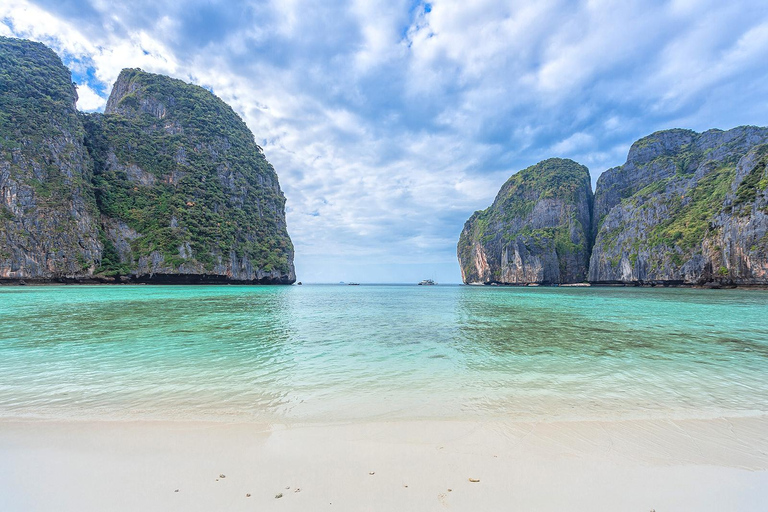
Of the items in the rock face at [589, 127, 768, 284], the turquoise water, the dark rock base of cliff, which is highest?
the rock face at [589, 127, 768, 284]

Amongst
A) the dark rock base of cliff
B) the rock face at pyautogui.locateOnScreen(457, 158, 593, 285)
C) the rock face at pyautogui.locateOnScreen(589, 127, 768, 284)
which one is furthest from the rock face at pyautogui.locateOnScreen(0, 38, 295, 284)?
the rock face at pyautogui.locateOnScreen(589, 127, 768, 284)

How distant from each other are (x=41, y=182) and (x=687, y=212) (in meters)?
143

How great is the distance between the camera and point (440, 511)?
2.62 metres

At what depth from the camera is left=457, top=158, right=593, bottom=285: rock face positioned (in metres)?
115

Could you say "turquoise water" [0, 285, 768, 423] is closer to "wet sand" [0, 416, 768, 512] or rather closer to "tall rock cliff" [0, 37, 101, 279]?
"wet sand" [0, 416, 768, 512]

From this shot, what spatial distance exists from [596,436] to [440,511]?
3.05 metres

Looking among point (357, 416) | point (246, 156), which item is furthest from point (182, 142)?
point (357, 416)

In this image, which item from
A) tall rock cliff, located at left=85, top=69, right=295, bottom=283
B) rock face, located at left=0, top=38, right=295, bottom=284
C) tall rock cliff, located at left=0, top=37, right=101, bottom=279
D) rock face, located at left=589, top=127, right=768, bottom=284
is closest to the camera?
tall rock cliff, located at left=0, top=37, right=101, bottom=279

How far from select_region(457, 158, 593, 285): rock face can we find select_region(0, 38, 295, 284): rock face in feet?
281

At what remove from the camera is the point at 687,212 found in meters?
77.4

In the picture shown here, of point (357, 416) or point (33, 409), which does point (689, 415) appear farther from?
point (33, 409)

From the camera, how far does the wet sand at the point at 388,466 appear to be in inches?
109

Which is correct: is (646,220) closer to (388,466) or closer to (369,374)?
(369,374)

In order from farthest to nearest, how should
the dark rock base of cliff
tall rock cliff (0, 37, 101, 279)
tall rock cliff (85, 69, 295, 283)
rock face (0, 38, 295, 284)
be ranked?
tall rock cliff (85, 69, 295, 283), rock face (0, 38, 295, 284), the dark rock base of cliff, tall rock cliff (0, 37, 101, 279)
